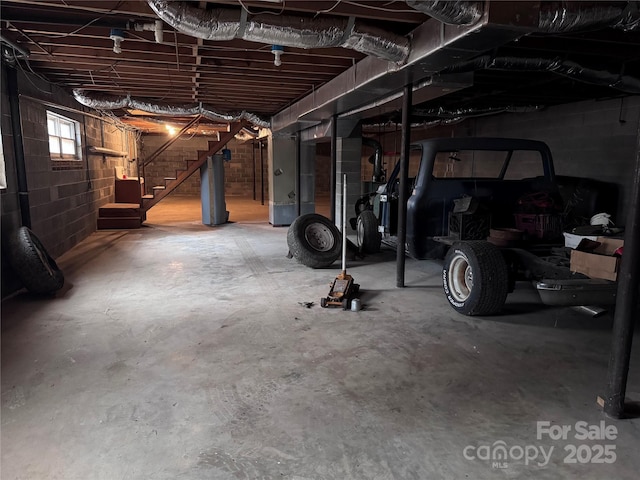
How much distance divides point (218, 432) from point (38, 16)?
3.45 metres

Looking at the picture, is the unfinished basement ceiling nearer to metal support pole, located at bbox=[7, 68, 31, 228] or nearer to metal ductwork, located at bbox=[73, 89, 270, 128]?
metal ductwork, located at bbox=[73, 89, 270, 128]

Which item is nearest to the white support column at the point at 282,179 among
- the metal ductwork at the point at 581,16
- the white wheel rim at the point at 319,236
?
the white wheel rim at the point at 319,236

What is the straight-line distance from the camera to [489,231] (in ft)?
13.9

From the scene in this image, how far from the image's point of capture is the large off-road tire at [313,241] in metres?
5.39

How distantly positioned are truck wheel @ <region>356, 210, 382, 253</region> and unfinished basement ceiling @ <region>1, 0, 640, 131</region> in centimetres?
148

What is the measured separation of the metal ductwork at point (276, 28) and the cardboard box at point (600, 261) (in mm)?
2159

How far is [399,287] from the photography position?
4590 mm

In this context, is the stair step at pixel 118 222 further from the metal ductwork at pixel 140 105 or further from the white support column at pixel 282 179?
the white support column at pixel 282 179

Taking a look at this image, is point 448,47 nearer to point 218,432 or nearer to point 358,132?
point 218,432

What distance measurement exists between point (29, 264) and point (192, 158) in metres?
14.2

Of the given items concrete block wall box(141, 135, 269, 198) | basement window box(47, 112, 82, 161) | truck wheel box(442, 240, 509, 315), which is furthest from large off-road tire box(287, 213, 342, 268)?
concrete block wall box(141, 135, 269, 198)

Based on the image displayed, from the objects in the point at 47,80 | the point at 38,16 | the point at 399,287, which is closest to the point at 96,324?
the point at 38,16

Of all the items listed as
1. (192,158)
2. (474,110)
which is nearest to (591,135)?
(474,110)

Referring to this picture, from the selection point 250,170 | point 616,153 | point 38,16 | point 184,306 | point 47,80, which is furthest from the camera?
point 250,170
